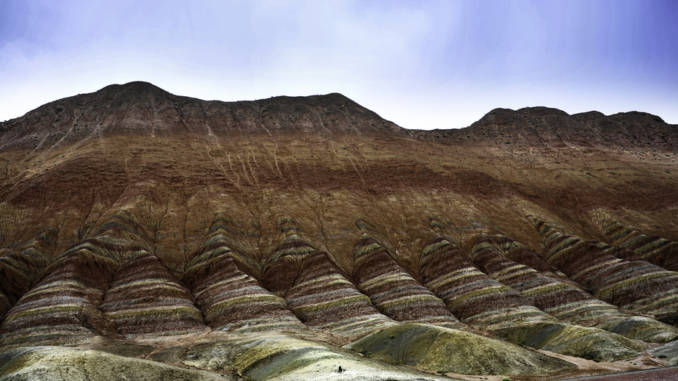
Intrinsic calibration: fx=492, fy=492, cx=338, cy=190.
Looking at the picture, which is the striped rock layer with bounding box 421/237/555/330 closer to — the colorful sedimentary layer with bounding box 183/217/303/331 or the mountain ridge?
the colorful sedimentary layer with bounding box 183/217/303/331

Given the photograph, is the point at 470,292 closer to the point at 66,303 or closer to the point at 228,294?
the point at 228,294

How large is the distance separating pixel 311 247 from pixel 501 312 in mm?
27656

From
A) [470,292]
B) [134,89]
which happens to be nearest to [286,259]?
[470,292]

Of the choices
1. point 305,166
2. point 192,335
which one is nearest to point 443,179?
point 305,166

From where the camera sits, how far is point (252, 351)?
A: 4634cm

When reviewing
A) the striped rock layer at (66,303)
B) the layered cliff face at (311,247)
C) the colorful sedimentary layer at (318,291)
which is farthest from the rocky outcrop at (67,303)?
the colorful sedimentary layer at (318,291)

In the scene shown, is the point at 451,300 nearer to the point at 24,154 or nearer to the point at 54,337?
the point at 54,337

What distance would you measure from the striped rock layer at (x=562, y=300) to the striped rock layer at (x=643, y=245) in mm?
18006

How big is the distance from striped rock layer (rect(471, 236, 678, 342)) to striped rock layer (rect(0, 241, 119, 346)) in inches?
2037

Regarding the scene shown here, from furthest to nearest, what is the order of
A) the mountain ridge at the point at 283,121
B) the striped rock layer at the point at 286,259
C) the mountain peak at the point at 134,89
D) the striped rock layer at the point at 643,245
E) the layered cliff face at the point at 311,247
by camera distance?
the mountain peak at the point at 134,89 < the mountain ridge at the point at 283,121 < the striped rock layer at the point at 643,245 < the striped rock layer at the point at 286,259 < the layered cliff face at the point at 311,247

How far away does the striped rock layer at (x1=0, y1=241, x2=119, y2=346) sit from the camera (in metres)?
50.3

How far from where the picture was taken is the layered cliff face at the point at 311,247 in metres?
47.3

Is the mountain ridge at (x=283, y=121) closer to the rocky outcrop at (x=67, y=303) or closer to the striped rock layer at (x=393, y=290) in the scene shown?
the rocky outcrop at (x=67, y=303)

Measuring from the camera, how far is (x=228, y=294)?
61281 mm
